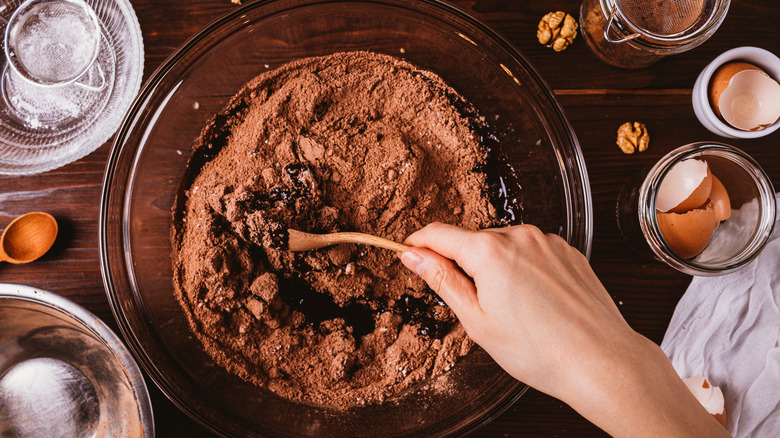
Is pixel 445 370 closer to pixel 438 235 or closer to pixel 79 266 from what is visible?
pixel 438 235

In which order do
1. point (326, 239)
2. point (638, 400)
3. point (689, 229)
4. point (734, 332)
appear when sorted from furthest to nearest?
point (734, 332) → point (689, 229) → point (326, 239) → point (638, 400)

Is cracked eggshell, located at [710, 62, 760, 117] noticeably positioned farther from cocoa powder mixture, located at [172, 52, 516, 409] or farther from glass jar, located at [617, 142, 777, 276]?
cocoa powder mixture, located at [172, 52, 516, 409]

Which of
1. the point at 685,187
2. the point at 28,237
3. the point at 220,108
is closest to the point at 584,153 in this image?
the point at 685,187

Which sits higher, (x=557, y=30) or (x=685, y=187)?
(x=557, y=30)

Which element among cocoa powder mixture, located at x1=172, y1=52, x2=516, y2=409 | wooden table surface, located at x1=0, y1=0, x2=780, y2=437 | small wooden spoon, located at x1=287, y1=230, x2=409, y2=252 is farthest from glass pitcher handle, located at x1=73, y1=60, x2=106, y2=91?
small wooden spoon, located at x1=287, y1=230, x2=409, y2=252

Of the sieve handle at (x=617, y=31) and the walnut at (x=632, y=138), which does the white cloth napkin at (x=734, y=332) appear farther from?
the sieve handle at (x=617, y=31)

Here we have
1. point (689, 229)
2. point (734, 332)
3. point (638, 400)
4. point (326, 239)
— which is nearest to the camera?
point (638, 400)

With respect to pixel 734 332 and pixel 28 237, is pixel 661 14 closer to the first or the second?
pixel 734 332
